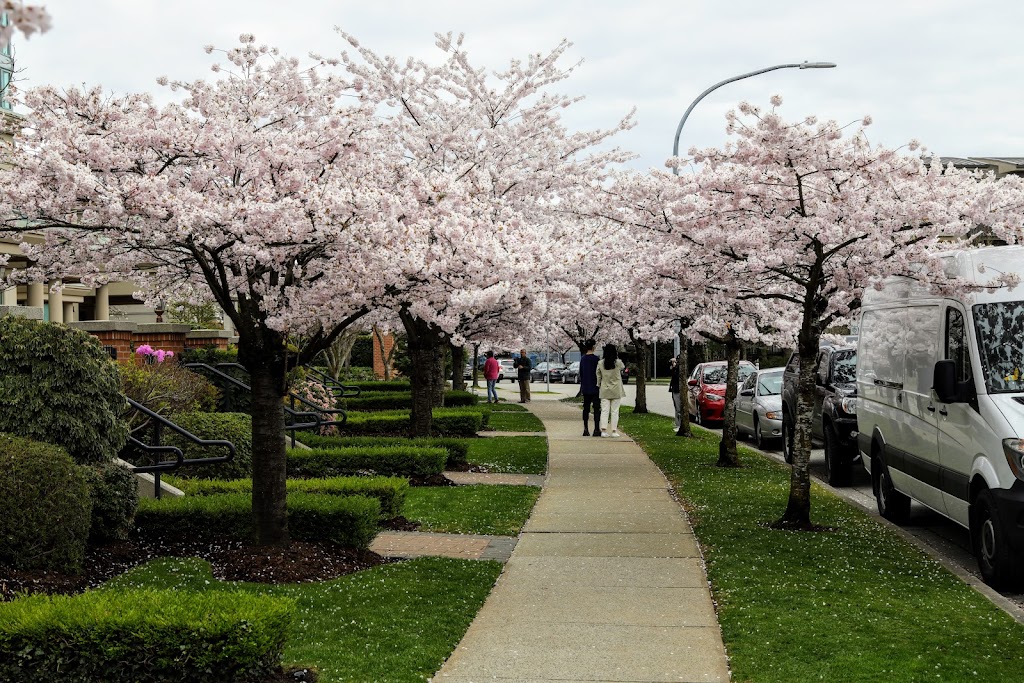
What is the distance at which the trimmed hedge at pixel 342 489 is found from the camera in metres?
10.1

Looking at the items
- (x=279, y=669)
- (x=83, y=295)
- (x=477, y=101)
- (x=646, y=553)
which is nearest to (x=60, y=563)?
(x=279, y=669)

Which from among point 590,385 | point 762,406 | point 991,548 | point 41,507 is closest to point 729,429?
point 762,406

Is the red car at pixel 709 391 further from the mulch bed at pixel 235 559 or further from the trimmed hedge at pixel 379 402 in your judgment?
the mulch bed at pixel 235 559

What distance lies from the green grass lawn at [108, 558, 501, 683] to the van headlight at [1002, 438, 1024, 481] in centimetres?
379

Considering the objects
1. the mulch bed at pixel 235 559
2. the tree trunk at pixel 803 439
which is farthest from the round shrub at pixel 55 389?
the tree trunk at pixel 803 439

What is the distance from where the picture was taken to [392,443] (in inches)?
580

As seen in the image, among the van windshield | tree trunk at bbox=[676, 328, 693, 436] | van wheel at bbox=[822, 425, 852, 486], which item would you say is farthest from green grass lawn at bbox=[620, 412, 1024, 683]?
tree trunk at bbox=[676, 328, 693, 436]

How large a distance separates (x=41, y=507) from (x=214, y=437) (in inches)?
209

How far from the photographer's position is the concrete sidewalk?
595 centimetres

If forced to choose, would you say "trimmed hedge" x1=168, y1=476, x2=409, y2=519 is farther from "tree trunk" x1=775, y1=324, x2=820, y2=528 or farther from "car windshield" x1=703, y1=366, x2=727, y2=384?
"car windshield" x1=703, y1=366, x2=727, y2=384

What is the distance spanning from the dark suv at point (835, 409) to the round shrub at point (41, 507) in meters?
9.17

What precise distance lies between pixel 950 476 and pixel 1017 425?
1.18 meters

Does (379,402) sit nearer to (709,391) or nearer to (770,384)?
(709,391)

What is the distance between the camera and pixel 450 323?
968cm
